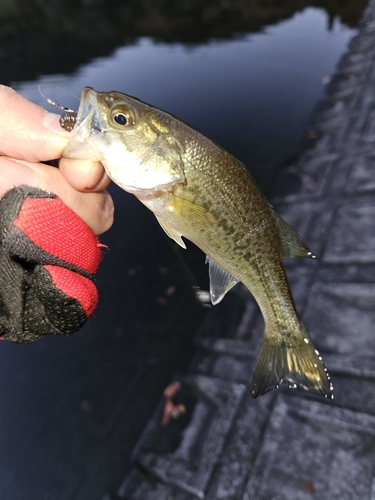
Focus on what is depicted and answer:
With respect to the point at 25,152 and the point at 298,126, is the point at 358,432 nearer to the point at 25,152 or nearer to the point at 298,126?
the point at 25,152

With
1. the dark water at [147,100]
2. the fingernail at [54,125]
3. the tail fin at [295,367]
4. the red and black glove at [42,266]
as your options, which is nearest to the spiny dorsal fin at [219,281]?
the dark water at [147,100]

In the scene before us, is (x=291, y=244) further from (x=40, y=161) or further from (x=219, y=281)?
(x=40, y=161)

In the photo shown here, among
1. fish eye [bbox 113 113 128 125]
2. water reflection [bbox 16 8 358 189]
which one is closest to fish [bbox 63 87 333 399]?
fish eye [bbox 113 113 128 125]

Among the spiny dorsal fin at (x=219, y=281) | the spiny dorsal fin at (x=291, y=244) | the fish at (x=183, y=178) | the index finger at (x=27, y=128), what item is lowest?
the spiny dorsal fin at (x=219, y=281)

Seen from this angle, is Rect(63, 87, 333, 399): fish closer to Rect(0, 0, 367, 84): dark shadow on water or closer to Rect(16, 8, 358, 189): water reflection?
Rect(16, 8, 358, 189): water reflection

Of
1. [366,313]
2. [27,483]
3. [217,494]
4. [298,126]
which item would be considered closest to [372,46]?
[298,126]

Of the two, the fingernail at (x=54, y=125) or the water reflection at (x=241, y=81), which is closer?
the fingernail at (x=54, y=125)

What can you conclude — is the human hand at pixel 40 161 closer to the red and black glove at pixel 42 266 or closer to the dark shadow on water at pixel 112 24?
the red and black glove at pixel 42 266

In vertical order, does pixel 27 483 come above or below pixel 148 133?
below
